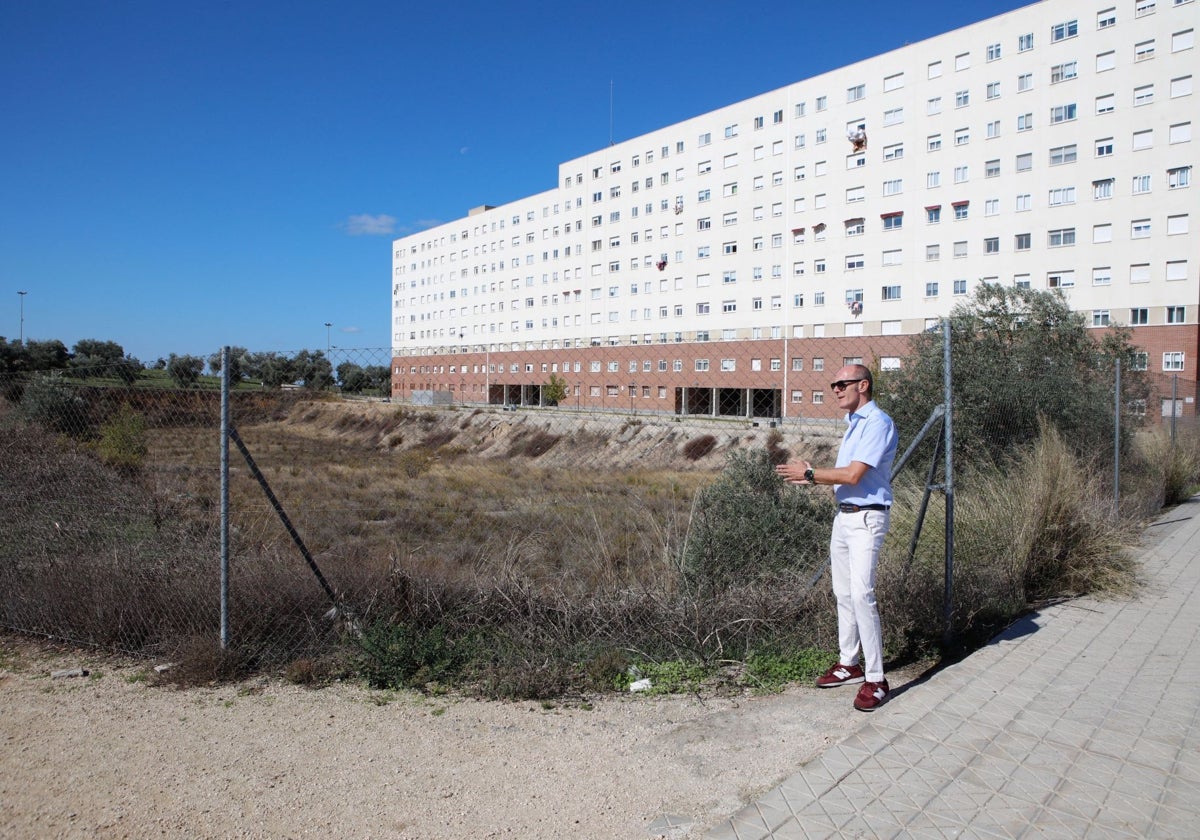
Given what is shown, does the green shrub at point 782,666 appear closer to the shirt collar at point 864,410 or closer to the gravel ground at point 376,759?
the gravel ground at point 376,759

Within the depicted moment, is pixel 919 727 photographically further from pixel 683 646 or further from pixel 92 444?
pixel 92 444

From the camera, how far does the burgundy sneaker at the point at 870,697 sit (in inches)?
183

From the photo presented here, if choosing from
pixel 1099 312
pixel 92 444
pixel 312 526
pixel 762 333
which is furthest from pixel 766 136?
pixel 92 444

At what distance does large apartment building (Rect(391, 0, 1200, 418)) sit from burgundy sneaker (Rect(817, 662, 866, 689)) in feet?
77.8

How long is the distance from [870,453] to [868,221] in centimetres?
5108

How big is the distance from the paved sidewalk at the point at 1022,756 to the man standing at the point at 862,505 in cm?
37

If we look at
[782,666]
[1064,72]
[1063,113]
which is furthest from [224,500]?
[1064,72]

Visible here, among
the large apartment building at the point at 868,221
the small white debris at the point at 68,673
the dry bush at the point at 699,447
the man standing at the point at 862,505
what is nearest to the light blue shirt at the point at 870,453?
the man standing at the point at 862,505

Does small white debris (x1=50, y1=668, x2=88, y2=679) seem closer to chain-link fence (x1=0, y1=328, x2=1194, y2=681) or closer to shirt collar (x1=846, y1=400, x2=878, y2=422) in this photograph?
chain-link fence (x1=0, y1=328, x2=1194, y2=681)

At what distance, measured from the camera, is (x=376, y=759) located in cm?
416

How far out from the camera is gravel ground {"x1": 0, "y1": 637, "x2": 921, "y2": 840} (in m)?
3.56

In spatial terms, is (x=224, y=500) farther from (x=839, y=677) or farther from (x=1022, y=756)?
(x=1022, y=756)

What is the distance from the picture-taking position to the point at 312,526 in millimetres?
15070

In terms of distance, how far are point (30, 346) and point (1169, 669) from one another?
1333 centimetres
